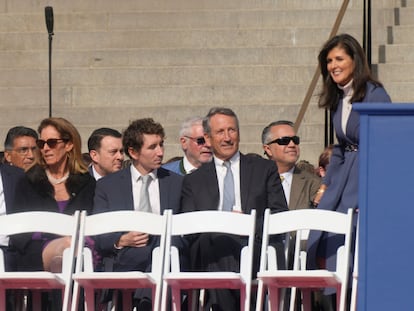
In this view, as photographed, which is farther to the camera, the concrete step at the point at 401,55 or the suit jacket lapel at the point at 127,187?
the concrete step at the point at 401,55

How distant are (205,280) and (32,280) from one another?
1.14m

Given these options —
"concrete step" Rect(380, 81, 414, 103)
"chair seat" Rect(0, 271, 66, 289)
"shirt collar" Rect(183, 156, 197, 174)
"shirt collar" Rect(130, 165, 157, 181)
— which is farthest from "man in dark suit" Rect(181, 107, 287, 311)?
"concrete step" Rect(380, 81, 414, 103)

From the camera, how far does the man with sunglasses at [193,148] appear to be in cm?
1370

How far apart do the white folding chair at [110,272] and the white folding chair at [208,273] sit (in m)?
0.07

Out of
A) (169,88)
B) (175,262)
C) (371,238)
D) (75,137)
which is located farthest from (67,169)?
(169,88)

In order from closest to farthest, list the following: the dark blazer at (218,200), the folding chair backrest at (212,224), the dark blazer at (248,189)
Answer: the folding chair backrest at (212,224)
the dark blazer at (218,200)
the dark blazer at (248,189)

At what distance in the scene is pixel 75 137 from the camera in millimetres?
12344

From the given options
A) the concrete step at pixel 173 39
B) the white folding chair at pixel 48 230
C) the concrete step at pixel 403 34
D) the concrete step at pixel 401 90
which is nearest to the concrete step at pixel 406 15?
the concrete step at pixel 403 34

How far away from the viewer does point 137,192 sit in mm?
12305

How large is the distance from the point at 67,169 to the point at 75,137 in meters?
0.24

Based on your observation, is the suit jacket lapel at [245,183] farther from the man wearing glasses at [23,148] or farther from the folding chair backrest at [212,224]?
the man wearing glasses at [23,148]

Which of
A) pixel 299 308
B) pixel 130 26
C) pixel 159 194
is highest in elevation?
pixel 130 26

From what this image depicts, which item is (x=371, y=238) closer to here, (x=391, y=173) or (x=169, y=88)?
(x=391, y=173)

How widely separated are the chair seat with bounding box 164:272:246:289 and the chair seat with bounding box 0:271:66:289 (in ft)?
2.41
